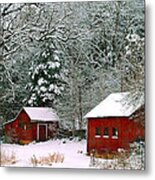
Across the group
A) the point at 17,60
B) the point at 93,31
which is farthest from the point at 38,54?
the point at 93,31

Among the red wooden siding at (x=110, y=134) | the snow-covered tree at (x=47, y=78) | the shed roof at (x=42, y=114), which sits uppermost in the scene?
the snow-covered tree at (x=47, y=78)

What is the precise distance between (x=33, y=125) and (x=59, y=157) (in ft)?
0.58

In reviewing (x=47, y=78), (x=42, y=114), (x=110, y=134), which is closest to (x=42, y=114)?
(x=42, y=114)

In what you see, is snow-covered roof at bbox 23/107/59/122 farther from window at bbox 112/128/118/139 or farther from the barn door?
window at bbox 112/128/118/139

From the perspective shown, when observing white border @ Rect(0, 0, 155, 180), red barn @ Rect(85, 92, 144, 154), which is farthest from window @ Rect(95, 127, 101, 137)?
white border @ Rect(0, 0, 155, 180)

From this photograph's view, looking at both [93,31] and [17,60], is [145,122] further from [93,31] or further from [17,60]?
[17,60]

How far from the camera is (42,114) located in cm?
228

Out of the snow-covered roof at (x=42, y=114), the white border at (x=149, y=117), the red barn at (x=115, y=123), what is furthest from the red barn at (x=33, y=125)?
the white border at (x=149, y=117)

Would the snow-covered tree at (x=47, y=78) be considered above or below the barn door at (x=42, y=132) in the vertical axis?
above

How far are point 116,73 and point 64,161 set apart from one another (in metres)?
0.43

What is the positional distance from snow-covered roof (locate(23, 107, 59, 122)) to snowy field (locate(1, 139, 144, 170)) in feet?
0.33

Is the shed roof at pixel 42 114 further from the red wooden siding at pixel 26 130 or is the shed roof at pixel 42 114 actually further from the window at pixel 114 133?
the window at pixel 114 133

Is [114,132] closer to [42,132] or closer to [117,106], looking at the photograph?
[117,106]

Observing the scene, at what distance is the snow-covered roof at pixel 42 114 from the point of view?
2268mm
